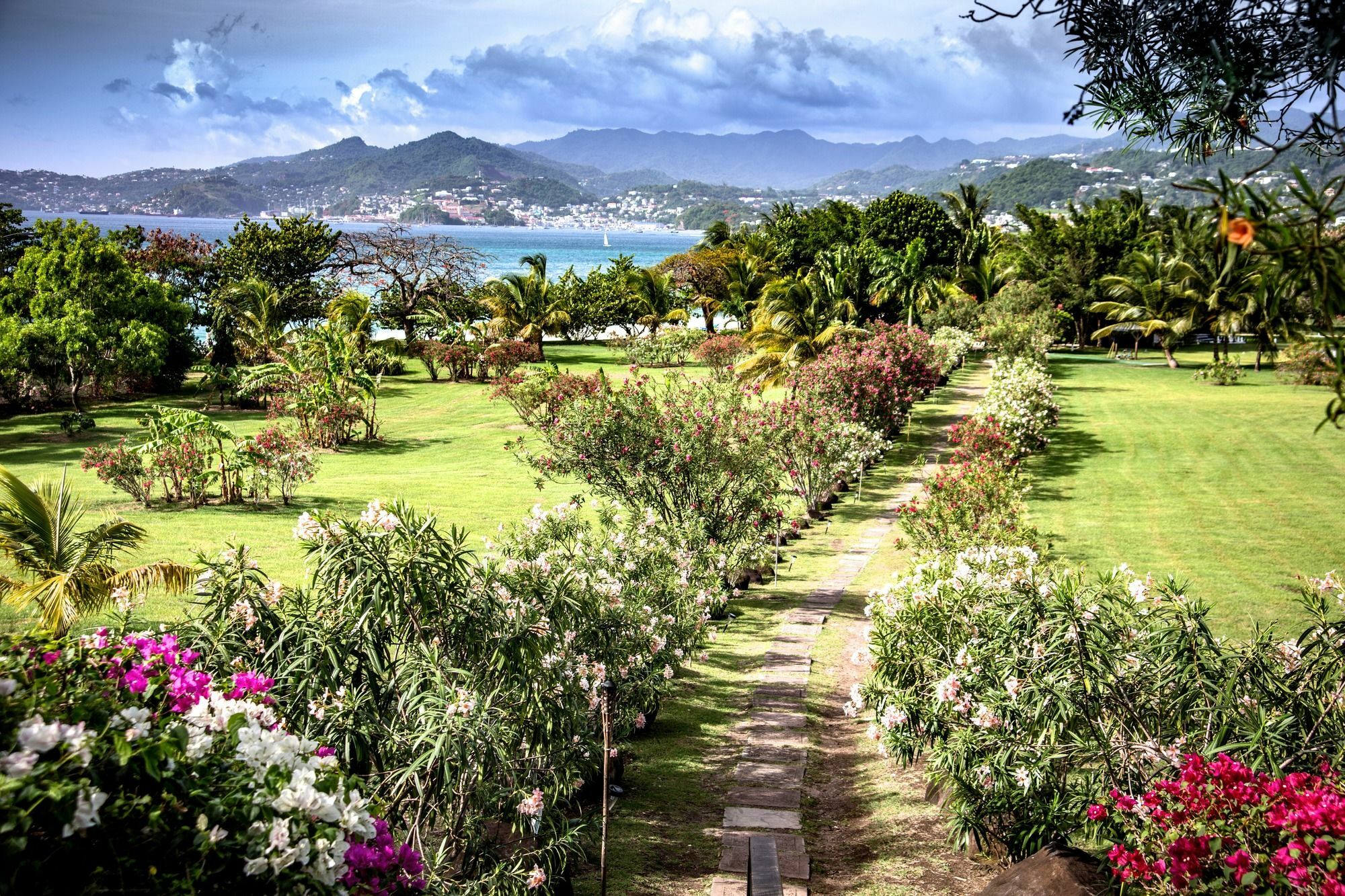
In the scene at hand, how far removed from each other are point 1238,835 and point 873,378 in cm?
1758

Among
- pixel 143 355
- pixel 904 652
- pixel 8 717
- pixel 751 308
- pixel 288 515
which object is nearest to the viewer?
pixel 8 717

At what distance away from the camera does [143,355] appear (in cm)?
2416

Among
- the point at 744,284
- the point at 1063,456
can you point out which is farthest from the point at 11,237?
the point at 1063,456

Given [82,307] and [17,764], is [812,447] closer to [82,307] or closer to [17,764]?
[17,764]

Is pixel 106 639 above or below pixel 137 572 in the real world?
A: above

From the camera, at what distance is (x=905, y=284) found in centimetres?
3625

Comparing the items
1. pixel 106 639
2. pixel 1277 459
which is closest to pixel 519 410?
pixel 1277 459

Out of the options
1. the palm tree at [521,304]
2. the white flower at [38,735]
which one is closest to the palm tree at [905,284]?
the palm tree at [521,304]

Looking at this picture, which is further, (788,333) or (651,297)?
(651,297)

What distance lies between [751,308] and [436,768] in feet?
129

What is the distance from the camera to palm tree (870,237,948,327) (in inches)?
Answer: 1371

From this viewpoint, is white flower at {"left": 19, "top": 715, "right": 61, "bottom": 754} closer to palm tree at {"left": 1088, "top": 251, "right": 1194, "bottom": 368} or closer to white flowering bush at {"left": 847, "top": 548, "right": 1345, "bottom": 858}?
white flowering bush at {"left": 847, "top": 548, "right": 1345, "bottom": 858}

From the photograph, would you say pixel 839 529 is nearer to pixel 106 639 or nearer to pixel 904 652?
pixel 904 652

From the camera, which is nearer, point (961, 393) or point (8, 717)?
point (8, 717)
